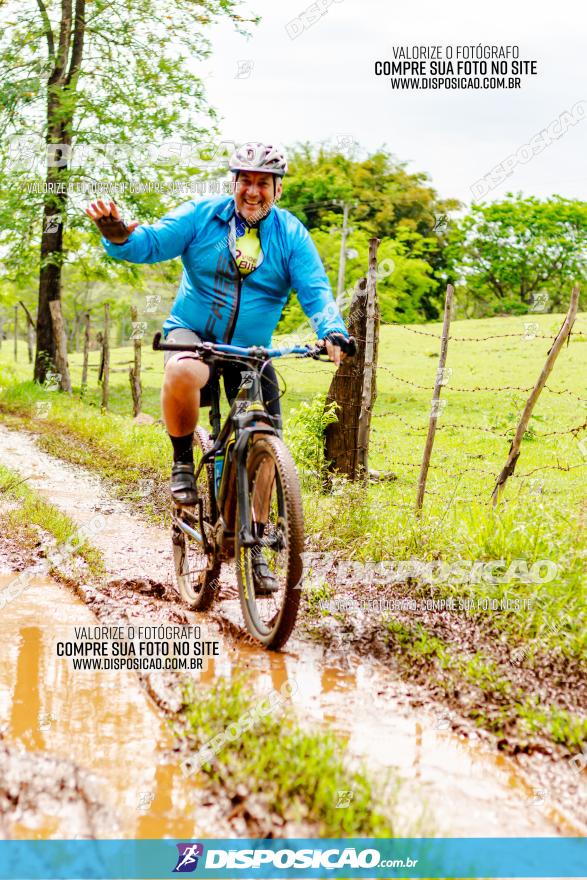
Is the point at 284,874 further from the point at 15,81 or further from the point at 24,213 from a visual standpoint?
the point at 15,81

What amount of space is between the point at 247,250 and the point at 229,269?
15 centimetres

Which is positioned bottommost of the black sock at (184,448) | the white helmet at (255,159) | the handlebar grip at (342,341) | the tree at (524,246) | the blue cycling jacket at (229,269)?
the black sock at (184,448)

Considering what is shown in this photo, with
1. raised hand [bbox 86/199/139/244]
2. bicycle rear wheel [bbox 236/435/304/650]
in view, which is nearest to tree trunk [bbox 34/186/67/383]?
raised hand [bbox 86/199/139/244]

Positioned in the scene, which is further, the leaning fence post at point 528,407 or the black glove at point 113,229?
the leaning fence post at point 528,407

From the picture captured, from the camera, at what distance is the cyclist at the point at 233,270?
15.4 ft

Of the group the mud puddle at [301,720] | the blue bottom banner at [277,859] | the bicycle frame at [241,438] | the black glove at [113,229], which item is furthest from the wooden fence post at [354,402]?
the blue bottom banner at [277,859]

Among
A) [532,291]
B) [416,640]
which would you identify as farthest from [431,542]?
[532,291]

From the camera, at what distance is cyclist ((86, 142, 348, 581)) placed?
470cm

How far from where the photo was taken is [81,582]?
19.0 ft

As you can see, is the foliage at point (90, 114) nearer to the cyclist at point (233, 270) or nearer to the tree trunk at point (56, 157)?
the tree trunk at point (56, 157)

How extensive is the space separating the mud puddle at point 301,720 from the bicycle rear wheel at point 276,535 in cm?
19

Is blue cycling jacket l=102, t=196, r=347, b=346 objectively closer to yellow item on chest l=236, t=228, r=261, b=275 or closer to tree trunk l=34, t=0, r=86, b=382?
yellow item on chest l=236, t=228, r=261, b=275

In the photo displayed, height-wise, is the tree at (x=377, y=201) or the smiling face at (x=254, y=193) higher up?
the tree at (x=377, y=201)

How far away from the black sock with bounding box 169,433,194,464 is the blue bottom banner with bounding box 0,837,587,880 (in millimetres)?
2617
